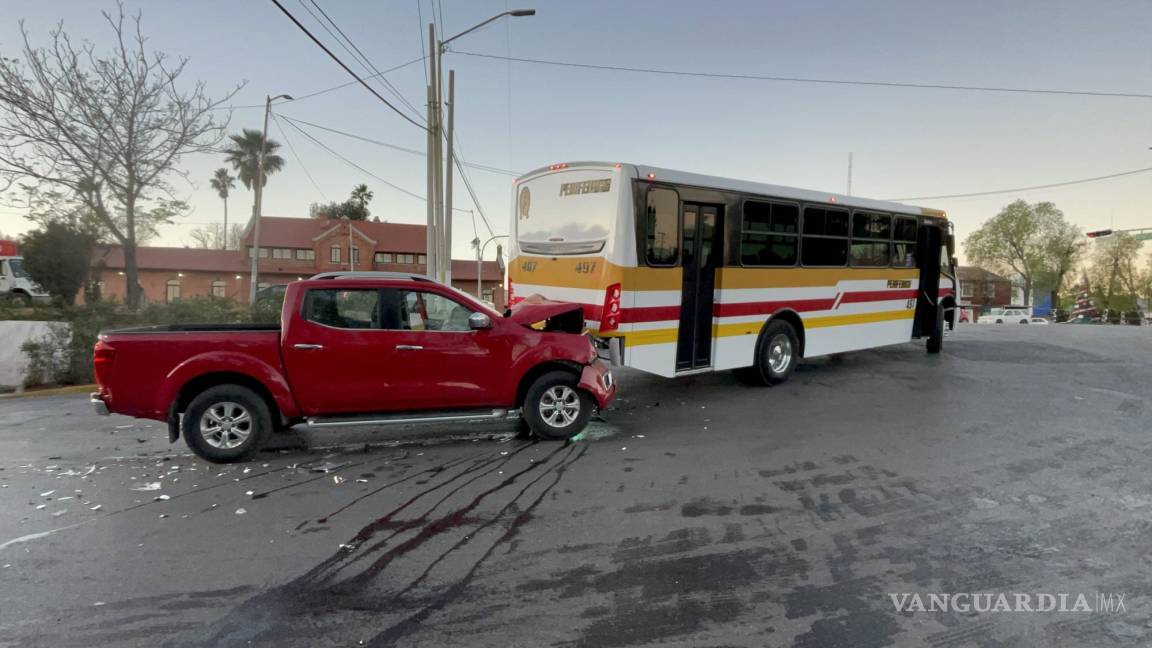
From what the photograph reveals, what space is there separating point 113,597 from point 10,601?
53 cm

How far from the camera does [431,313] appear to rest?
6.05 meters

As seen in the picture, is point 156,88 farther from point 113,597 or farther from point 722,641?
point 722,641

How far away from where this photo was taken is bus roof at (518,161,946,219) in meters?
7.53

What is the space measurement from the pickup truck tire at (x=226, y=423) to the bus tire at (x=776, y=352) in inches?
270

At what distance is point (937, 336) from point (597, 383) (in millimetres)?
9708

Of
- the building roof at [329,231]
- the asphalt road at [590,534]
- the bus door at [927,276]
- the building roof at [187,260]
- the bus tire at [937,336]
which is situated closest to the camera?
the asphalt road at [590,534]

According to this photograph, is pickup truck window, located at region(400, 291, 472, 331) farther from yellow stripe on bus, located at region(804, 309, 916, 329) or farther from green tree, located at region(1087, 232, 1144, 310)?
green tree, located at region(1087, 232, 1144, 310)

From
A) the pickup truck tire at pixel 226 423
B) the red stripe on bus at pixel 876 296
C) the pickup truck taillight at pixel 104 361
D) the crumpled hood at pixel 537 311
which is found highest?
the red stripe on bus at pixel 876 296

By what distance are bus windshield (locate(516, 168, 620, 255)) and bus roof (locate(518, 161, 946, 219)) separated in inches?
5.0

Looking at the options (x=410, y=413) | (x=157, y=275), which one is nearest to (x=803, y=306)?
(x=410, y=413)

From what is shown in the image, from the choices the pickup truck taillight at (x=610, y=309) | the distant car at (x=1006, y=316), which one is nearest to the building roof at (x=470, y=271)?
the distant car at (x=1006, y=316)

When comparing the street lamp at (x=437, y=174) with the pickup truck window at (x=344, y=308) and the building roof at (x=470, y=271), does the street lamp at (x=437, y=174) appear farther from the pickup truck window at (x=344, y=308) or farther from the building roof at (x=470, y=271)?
the building roof at (x=470, y=271)

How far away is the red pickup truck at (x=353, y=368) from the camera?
17.7 ft

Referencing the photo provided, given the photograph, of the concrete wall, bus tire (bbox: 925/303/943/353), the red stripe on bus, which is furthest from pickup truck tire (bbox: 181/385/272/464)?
bus tire (bbox: 925/303/943/353)
